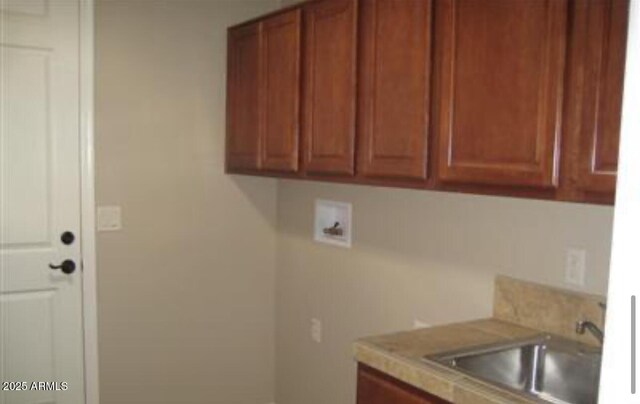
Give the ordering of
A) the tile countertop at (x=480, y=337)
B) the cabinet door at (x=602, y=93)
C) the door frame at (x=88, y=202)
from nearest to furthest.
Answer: the cabinet door at (x=602, y=93), the tile countertop at (x=480, y=337), the door frame at (x=88, y=202)

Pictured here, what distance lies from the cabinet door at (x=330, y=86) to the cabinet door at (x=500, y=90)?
45cm

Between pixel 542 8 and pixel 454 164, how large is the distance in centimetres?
49

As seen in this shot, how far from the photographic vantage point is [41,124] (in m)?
2.68

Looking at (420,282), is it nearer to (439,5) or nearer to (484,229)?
(484,229)

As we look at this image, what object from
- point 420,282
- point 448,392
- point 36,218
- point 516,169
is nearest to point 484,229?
point 420,282

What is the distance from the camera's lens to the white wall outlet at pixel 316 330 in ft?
9.81

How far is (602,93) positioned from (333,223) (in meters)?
1.67

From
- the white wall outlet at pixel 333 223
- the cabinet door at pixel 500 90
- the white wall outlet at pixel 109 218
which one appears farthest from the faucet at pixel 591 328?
the white wall outlet at pixel 109 218

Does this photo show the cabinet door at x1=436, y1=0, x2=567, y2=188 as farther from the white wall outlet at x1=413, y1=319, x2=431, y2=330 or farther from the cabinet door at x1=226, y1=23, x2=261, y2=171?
the cabinet door at x1=226, y1=23, x2=261, y2=171

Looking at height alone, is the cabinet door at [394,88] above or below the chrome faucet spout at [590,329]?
above

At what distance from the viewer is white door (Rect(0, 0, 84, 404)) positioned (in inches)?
103

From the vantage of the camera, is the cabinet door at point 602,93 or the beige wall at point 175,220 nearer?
the cabinet door at point 602,93

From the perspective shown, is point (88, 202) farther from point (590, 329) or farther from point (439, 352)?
point (590, 329)

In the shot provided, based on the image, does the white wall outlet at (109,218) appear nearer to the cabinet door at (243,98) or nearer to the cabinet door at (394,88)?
the cabinet door at (243,98)
